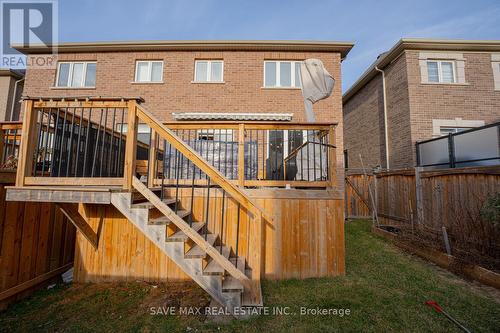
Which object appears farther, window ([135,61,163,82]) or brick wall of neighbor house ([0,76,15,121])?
brick wall of neighbor house ([0,76,15,121])

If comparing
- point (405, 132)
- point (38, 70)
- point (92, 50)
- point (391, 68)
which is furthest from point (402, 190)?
point (38, 70)

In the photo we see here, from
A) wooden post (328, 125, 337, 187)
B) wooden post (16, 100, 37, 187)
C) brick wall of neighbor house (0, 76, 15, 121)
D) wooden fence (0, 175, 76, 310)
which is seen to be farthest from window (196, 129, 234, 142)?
A: brick wall of neighbor house (0, 76, 15, 121)

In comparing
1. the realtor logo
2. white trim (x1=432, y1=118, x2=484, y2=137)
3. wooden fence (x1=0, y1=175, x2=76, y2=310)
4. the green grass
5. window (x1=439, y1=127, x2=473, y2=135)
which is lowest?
the green grass

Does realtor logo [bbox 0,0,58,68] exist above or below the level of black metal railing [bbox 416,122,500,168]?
above

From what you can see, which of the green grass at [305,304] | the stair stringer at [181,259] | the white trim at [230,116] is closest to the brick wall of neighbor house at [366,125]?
the white trim at [230,116]

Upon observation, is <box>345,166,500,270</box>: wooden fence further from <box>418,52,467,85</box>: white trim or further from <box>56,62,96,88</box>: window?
<box>56,62,96,88</box>: window

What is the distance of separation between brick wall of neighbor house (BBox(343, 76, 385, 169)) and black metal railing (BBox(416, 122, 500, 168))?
2.57 metres

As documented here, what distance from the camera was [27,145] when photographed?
2.98m

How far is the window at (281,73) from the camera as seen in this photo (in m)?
8.63

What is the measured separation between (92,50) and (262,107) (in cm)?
721

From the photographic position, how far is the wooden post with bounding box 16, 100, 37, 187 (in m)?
2.95

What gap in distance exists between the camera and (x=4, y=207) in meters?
3.28

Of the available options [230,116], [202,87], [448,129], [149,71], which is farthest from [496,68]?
[149,71]

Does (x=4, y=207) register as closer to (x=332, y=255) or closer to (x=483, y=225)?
(x=332, y=255)
